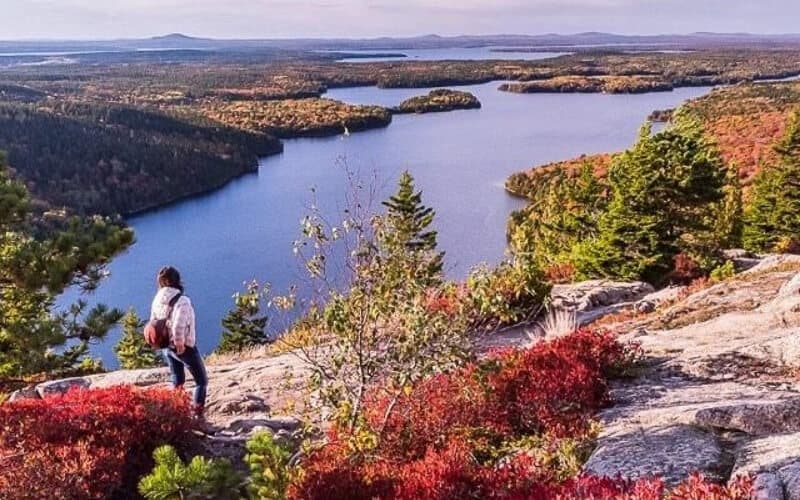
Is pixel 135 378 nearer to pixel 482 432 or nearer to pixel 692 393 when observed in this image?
pixel 482 432

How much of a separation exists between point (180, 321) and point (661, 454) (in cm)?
486

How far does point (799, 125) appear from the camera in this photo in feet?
96.8

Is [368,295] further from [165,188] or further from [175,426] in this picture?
[165,188]

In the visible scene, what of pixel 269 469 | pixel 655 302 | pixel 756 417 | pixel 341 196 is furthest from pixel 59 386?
pixel 341 196

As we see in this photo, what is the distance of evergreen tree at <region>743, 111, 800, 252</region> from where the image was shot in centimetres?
2953

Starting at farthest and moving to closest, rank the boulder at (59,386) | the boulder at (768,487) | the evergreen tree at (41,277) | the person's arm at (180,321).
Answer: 1. the evergreen tree at (41,277)
2. the boulder at (59,386)
3. the person's arm at (180,321)
4. the boulder at (768,487)

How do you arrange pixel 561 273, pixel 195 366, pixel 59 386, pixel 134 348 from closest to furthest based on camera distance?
1. pixel 195 366
2. pixel 59 386
3. pixel 561 273
4. pixel 134 348

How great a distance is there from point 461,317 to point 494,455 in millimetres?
1105

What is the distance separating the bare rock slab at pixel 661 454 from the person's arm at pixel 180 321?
4.34 metres

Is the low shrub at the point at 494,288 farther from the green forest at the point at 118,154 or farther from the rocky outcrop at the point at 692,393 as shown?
the green forest at the point at 118,154

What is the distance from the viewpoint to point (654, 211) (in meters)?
22.1

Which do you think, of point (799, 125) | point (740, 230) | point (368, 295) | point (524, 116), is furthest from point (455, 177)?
point (368, 295)

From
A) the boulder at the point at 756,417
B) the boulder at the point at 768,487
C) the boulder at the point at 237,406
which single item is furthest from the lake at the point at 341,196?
the boulder at the point at 768,487

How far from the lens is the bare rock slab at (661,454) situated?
4.73 m
